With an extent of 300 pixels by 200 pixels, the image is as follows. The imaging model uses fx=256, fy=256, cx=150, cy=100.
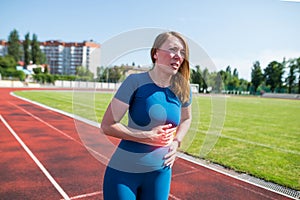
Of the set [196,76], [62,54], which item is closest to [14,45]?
[62,54]

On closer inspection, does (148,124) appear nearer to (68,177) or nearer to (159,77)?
Answer: (159,77)

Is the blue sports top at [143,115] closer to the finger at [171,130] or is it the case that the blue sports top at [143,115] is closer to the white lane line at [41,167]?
the finger at [171,130]

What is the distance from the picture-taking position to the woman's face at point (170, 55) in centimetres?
151

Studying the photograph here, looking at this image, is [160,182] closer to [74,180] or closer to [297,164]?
[74,180]

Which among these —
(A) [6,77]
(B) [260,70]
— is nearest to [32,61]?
(A) [6,77]

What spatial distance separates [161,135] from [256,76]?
294ft

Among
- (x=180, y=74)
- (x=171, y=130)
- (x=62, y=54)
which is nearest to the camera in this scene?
(x=171, y=130)

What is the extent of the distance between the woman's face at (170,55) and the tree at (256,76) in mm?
88082

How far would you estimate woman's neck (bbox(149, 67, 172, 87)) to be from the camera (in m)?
1.56

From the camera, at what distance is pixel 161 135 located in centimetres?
149

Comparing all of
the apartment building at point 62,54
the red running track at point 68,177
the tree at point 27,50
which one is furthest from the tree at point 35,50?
the red running track at point 68,177

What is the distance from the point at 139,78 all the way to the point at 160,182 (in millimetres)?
674

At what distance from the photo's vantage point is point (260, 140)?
8.28 metres

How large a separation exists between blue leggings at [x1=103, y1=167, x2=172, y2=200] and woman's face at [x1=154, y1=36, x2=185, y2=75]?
2.09ft
